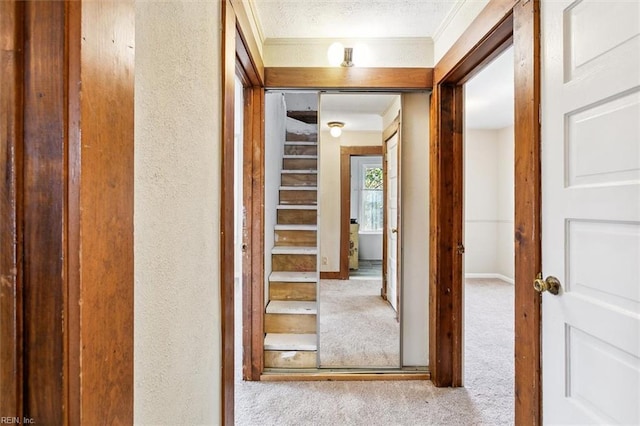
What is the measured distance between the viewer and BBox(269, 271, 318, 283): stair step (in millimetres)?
2680

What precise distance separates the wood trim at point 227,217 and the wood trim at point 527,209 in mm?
1174

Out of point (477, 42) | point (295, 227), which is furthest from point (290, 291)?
point (477, 42)

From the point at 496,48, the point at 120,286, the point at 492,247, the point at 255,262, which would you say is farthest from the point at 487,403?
the point at 492,247

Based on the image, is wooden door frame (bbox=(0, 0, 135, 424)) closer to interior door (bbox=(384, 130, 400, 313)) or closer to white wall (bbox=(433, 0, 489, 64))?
white wall (bbox=(433, 0, 489, 64))

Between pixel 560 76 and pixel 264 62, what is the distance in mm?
1774

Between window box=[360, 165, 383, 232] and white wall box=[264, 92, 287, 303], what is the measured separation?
0.84 meters

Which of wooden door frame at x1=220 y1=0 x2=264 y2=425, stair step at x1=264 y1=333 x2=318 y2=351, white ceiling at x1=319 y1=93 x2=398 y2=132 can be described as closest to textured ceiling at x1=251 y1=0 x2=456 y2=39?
wooden door frame at x1=220 y1=0 x2=264 y2=425

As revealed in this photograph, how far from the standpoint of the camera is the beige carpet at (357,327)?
2.45 m

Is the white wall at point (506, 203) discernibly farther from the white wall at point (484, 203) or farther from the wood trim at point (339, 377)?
the wood trim at point (339, 377)

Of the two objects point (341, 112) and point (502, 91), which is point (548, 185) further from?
point (502, 91)

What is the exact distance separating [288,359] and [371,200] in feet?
4.98

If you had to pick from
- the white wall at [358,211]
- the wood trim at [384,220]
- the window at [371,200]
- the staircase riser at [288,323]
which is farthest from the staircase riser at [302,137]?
the staircase riser at [288,323]

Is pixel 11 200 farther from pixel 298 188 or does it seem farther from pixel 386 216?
pixel 298 188

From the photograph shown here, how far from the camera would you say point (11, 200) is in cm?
46
